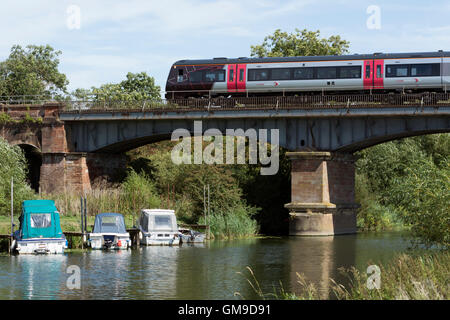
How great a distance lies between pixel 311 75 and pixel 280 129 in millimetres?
4484

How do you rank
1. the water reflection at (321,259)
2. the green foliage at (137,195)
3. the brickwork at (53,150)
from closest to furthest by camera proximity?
the water reflection at (321,259), the green foliage at (137,195), the brickwork at (53,150)

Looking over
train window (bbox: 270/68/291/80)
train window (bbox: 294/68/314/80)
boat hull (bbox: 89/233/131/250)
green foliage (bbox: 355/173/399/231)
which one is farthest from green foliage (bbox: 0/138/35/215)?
green foliage (bbox: 355/173/399/231)

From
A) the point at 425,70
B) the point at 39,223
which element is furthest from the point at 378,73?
the point at 39,223

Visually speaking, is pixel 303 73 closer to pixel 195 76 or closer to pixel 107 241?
pixel 195 76

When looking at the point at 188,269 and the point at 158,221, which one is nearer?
the point at 188,269

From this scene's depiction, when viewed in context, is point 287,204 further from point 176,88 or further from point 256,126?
point 176,88

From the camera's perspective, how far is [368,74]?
5362cm

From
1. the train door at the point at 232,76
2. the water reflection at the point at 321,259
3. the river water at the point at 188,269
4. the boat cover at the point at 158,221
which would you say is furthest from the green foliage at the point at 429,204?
the train door at the point at 232,76

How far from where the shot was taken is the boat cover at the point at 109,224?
142 ft

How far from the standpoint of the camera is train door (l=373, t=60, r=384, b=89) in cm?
5328

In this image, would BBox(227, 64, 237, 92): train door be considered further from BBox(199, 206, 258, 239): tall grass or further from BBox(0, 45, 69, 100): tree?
BBox(0, 45, 69, 100): tree

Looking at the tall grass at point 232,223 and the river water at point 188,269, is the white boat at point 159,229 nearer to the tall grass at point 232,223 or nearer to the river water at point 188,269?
the river water at point 188,269

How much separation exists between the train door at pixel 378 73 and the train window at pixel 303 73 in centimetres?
458
